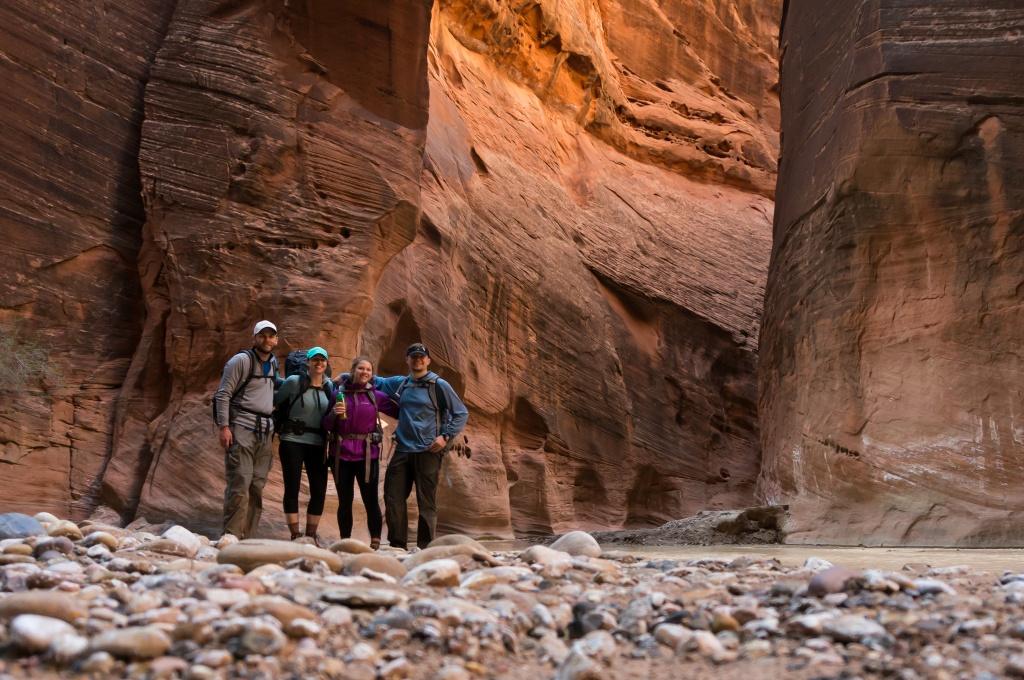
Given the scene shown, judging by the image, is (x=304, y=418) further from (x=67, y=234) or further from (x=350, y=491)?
(x=67, y=234)

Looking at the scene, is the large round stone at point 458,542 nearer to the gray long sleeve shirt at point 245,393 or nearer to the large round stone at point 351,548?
the large round stone at point 351,548

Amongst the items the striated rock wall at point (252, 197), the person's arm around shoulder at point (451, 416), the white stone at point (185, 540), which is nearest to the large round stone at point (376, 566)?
the white stone at point (185, 540)

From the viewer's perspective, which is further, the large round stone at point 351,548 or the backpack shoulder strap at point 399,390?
the backpack shoulder strap at point 399,390

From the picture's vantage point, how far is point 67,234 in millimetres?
10977

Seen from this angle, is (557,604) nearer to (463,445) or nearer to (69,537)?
(69,537)

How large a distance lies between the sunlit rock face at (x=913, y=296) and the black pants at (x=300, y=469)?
5151mm

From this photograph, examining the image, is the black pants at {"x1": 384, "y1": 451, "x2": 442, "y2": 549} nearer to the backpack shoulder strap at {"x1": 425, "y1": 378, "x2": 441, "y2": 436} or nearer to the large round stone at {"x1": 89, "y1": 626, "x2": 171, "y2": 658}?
the backpack shoulder strap at {"x1": 425, "y1": 378, "x2": 441, "y2": 436}

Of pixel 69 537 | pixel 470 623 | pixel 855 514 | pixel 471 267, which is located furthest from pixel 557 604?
pixel 471 267

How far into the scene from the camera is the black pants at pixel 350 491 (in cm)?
733

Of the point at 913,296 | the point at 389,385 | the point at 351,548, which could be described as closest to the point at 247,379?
the point at 389,385

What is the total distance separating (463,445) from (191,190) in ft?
18.0

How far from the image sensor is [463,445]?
1453cm

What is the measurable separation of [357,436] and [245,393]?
32.8 inches

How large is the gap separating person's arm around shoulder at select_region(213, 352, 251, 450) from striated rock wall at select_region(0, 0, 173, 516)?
14.5 feet
